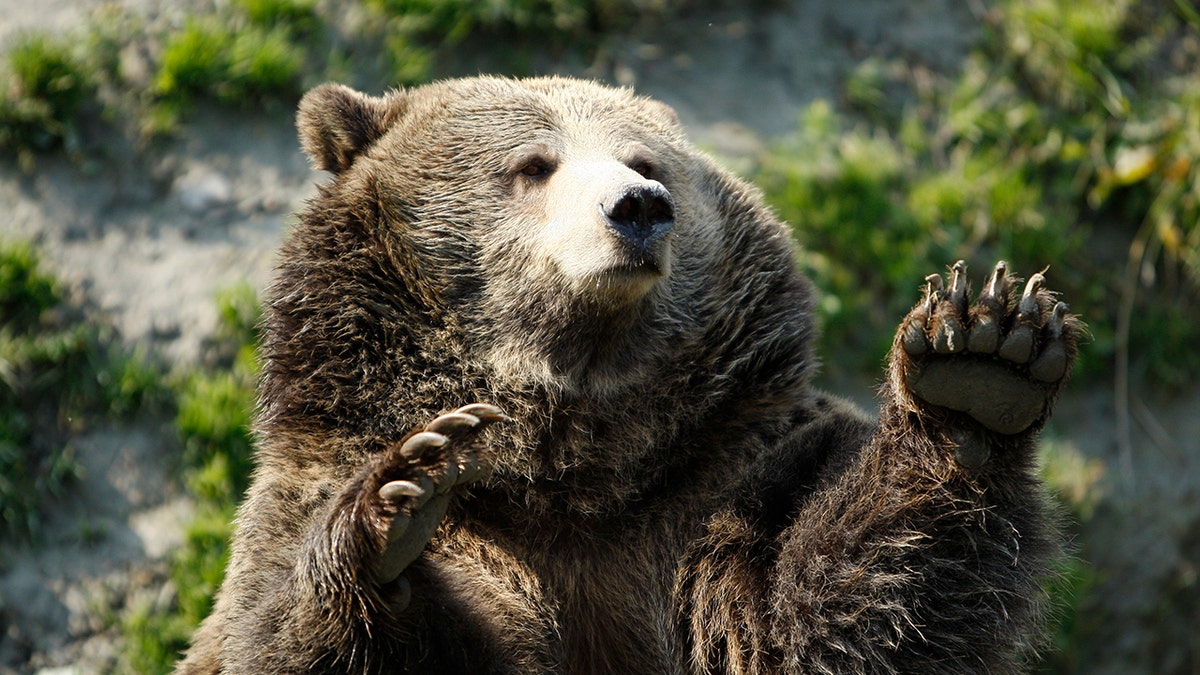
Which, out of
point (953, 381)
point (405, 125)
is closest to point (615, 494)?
point (953, 381)

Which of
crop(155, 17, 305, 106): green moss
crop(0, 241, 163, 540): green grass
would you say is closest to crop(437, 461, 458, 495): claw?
crop(0, 241, 163, 540): green grass

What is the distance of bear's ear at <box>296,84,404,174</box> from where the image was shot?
187 inches

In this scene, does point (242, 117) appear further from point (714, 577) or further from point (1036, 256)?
point (1036, 256)

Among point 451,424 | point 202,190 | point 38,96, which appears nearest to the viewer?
point 451,424

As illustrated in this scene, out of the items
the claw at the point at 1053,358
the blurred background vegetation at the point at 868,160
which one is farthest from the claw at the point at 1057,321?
the blurred background vegetation at the point at 868,160

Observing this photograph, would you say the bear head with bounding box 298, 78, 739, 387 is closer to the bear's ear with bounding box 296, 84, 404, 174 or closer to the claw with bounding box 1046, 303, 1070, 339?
the bear's ear with bounding box 296, 84, 404, 174

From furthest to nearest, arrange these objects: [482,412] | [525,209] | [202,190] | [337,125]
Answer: [202,190], [337,125], [525,209], [482,412]

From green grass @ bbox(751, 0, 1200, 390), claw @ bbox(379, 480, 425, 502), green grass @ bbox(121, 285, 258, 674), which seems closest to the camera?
claw @ bbox(379, 480, 425, 502)

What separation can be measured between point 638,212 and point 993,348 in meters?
1.22

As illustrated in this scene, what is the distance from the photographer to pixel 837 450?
418cm

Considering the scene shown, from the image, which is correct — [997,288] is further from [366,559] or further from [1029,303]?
[366,559]

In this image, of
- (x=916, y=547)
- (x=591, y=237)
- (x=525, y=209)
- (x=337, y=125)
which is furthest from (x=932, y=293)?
(x=337, y=125)

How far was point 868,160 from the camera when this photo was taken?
7730mm

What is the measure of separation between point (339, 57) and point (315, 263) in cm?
356
